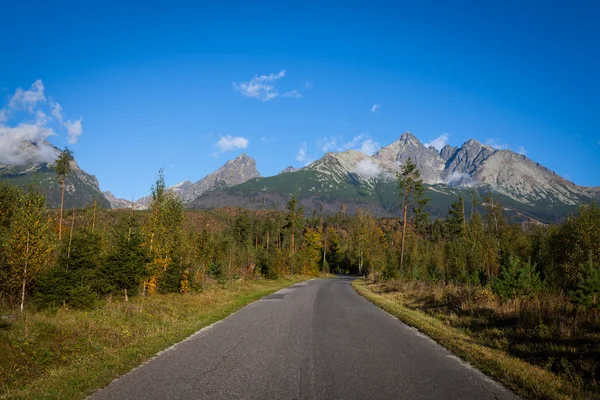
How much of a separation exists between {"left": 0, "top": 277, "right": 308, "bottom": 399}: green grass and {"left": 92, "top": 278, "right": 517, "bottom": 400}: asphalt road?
72cm

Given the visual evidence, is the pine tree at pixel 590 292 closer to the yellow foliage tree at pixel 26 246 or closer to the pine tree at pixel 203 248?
the yellow foliage tree at pixel 26 246

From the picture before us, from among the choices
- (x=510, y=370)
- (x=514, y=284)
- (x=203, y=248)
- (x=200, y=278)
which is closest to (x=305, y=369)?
(x=510, y=370)

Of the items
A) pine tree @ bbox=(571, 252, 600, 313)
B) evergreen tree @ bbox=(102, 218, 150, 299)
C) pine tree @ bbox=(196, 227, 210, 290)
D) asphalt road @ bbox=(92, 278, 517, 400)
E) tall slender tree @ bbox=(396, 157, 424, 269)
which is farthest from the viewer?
tall slender tree @ bbox=(396, 157, 424, 269)

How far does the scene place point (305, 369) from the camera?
705 cm

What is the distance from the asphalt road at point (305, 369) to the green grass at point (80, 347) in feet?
2.35

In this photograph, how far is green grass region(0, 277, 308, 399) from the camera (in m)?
6.47

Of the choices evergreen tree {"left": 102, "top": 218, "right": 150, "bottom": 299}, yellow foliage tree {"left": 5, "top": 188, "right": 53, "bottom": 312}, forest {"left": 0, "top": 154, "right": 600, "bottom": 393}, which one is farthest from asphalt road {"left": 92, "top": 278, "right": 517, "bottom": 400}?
evergreen tree {"left": 102, "top": 218, "right": 150, "bottom": 299}

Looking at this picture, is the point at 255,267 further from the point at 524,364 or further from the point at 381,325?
the point at 524,364

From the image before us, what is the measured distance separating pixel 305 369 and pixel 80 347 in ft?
21.2

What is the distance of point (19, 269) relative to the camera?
15742 millimetres

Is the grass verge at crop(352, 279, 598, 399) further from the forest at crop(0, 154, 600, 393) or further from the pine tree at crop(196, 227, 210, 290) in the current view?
the pine tree at crop(196, 227, 210, 290)

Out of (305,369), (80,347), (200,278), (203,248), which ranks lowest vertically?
(200,278)

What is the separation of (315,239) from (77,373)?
8991 centimetres

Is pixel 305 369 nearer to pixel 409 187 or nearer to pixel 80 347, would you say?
pixel 80 347
